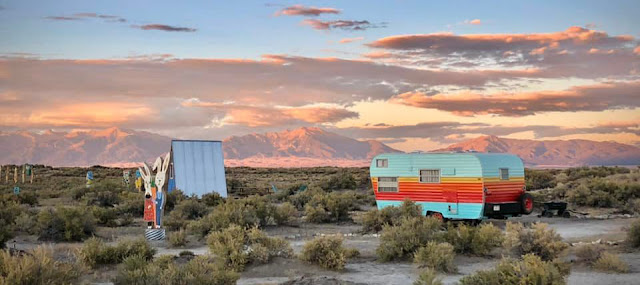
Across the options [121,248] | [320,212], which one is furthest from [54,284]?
[320,212]

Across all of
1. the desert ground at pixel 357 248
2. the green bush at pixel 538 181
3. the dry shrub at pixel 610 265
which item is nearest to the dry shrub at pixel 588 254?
the desert ground at pixel 357 248

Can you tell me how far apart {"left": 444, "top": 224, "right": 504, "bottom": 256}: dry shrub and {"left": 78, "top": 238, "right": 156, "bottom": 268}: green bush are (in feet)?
23.6

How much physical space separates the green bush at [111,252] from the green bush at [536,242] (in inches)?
321

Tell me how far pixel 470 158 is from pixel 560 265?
32.3ft

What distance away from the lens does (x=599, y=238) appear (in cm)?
1994

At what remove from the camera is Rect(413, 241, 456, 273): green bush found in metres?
13.9

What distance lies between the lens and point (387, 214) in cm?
2194

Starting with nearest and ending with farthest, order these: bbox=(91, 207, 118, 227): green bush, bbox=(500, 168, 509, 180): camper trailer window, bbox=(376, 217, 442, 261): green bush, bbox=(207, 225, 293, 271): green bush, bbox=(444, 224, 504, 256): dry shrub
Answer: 1. bbox=(207, 225, 293, 271): green bush
2. bbox=(376, 217, 442, 261): green bush
3. bbox=(444, 224, 504, 256): dry shrub
4. bbox=(500, 168, 509, 180): camper trailer window
5. bbox=(91, 207, 118, 227): green bush

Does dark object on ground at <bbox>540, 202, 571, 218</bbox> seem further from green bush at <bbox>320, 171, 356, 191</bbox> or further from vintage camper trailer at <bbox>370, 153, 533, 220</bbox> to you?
green bush at <bbox>320, 171, 356, 191</bbox>

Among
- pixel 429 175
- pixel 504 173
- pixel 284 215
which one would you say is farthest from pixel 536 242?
pixel 284 215

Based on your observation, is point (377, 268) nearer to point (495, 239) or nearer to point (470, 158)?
point (495, 239)

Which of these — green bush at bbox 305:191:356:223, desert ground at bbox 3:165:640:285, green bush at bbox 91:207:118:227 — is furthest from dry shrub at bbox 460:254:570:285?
green bush at bbox 91:207:118:227

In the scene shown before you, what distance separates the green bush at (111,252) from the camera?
47.6 ft

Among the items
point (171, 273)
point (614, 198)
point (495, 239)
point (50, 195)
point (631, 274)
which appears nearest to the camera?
point (171, 273)
